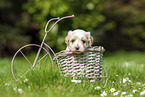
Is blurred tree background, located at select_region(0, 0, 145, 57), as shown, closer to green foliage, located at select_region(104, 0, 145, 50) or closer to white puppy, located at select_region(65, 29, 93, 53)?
green foliage, located at select_region(104, 0, 145, 50)

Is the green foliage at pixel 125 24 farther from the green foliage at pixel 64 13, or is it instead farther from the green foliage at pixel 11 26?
the green foliage at pixel 11 26

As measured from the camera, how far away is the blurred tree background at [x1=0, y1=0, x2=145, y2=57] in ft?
26.5

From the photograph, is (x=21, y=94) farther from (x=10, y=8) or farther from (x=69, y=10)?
(x=10, y=8)

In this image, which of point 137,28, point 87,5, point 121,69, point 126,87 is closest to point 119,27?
point 137,28

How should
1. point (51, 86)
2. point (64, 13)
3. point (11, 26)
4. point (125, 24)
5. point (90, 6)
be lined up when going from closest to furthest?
point (51, 86) < point (64, 13) < point (90, 6) < point (11, 26) < point (125, 24)

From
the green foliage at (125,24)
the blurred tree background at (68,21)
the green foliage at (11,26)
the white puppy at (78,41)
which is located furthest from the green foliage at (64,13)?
the white puppy at (78,41)

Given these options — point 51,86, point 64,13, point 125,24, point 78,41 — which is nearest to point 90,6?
point 64,13

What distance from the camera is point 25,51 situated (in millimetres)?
10250

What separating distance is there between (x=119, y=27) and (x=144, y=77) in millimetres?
10429

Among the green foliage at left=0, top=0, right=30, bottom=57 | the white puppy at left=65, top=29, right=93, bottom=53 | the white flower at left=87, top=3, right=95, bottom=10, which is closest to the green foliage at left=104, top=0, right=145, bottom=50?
the white flower at left=87, top=3, right=95, bottom=10

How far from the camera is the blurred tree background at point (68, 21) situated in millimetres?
8070

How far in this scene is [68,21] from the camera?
7906mm

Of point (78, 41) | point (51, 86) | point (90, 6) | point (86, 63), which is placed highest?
point (90, 6)

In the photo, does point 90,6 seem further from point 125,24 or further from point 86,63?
point 86,63
